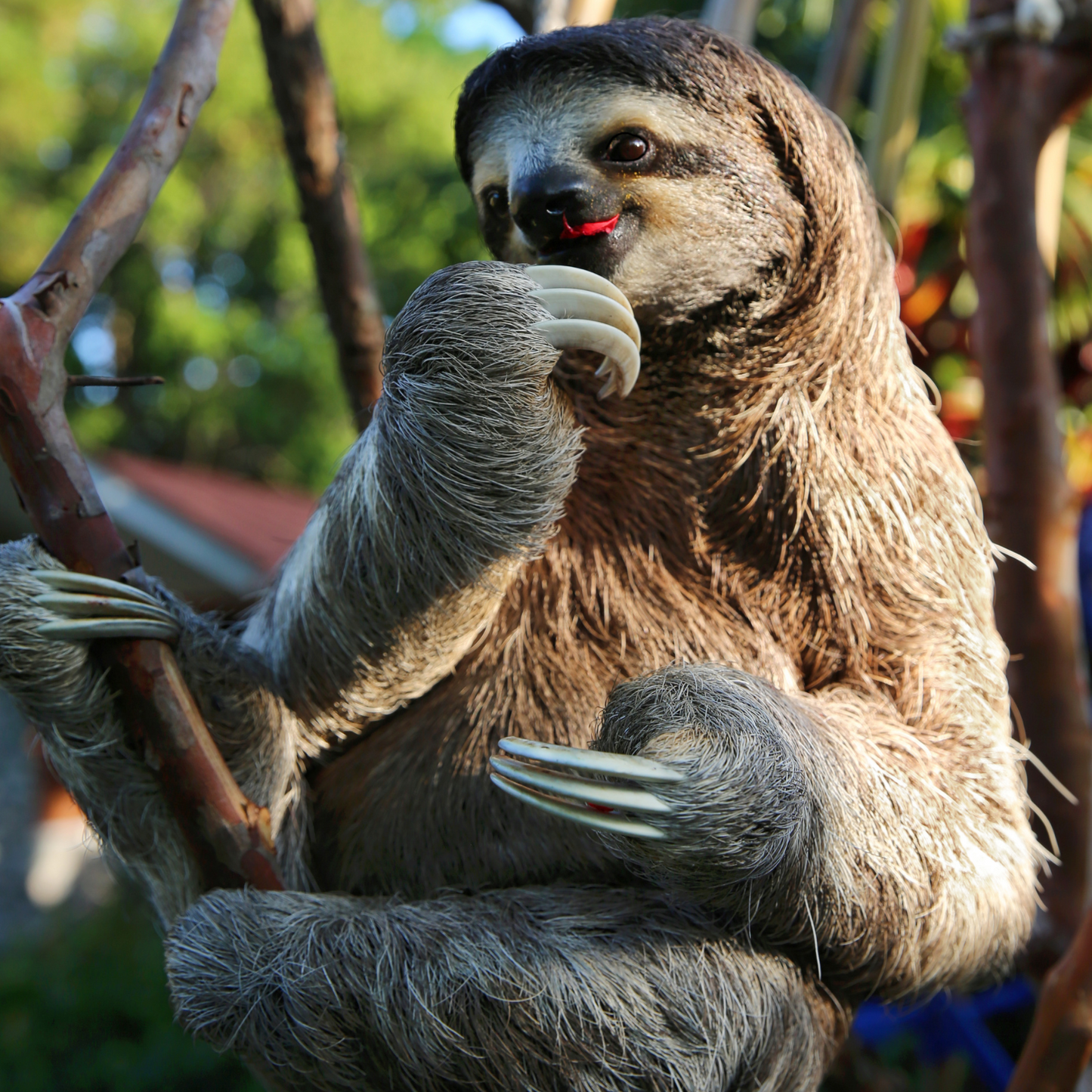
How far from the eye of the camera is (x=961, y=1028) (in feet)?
13.6

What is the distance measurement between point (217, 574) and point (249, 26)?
1629 centimetres

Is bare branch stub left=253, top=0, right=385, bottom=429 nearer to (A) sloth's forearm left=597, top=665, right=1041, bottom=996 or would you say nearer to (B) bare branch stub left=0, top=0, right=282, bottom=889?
(B) bare branch stub left=0, top=0, right=282, bottom=889

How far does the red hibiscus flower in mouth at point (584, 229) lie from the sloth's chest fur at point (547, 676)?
1.51ft

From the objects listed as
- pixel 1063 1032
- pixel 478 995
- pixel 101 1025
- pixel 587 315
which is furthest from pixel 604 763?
pixel 101 1025

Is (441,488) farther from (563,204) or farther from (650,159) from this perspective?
(650,159)

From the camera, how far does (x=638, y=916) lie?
5.33ft

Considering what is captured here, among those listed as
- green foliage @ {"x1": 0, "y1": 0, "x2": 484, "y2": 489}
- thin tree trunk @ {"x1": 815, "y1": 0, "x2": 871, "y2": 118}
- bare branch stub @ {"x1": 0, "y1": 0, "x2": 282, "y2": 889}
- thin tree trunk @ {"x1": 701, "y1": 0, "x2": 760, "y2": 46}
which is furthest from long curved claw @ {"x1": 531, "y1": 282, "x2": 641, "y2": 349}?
green foliage @ {"x1": 0, "y1": 0, "x2": 484, "y2": 489}

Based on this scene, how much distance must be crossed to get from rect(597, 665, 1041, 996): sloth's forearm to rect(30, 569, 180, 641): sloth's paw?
2.49 ft

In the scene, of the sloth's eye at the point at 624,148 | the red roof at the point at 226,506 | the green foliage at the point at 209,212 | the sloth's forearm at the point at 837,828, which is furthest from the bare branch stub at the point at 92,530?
the green foliage at the point at 209,212

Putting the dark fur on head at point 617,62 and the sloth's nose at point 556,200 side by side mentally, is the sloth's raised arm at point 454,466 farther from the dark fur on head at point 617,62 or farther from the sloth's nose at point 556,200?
the dark fur on head at point 617,62

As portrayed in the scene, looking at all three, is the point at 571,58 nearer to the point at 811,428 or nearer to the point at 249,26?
the point at 811,428

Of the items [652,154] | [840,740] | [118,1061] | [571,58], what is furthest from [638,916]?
[118,1061]

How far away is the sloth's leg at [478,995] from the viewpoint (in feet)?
4.96

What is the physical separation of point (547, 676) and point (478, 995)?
543 millimetres
